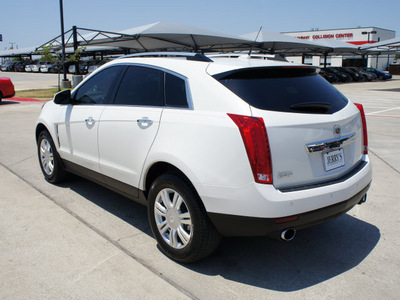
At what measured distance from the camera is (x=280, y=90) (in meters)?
3.19

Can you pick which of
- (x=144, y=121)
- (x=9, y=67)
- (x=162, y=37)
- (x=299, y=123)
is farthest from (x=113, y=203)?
(x=9, y=67)

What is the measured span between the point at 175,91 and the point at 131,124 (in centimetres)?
57

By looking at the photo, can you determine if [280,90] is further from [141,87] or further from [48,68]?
[48,68]

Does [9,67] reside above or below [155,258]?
above

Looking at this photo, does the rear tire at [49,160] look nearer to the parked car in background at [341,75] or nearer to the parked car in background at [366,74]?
the parked car in background at [341,75]

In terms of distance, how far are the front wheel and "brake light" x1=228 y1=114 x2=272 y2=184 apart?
22.4 inches

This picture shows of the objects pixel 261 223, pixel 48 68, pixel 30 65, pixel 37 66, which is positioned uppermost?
pixel 30 65

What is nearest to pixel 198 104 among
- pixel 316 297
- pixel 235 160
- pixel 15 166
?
pixel 235 160

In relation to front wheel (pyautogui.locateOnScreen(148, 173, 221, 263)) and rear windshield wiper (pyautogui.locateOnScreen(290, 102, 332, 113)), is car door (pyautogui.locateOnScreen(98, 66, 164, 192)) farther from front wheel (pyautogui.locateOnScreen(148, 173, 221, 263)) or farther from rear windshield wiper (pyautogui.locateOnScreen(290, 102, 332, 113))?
rear windshield wiper (pyautogui.locateOnScreen(290, 102, 332, 113))

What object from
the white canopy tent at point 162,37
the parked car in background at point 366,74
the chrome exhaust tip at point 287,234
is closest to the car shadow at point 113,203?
the chrome exhaust tip at point 287,234

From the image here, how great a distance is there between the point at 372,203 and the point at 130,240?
2935 millimetres

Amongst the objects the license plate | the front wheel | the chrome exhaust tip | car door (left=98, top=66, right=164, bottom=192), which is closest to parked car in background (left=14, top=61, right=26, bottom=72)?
car door (left=98, top=66, right=164, bottom=192)

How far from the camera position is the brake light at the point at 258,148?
2824 mm

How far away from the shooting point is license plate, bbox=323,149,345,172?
3.16 meters
